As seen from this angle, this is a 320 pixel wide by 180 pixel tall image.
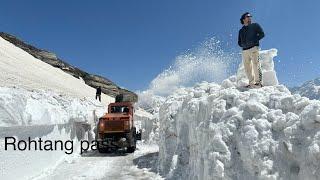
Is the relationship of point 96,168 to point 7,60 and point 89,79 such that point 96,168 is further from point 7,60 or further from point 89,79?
point 89,79

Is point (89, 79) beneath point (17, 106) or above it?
above

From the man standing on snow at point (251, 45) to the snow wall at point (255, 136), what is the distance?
0.74 m

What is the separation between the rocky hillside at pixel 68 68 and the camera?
77625mm

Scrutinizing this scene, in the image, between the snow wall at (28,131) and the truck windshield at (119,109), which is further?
the truck windshield at (119,109)

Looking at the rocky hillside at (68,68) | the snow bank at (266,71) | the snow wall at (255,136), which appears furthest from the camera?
the rocky hillside at (68,68)

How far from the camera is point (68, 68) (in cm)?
7938

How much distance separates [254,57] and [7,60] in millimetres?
38502

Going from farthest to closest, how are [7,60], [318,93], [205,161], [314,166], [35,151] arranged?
[7,60], [35,151], [205,161], [318,93], [314,166]

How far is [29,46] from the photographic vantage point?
266ft

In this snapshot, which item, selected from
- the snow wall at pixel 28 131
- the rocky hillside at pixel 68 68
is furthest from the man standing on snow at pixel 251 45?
the rocky hillside at pixel 68 68

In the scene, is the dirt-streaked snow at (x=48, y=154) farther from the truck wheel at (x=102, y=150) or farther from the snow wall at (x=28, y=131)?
the truck wheel at (x=102, y=150)

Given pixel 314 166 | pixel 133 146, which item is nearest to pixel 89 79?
pixel 133 146

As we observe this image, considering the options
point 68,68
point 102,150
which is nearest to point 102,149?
point 102,150

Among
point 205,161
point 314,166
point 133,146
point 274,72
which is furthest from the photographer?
point 133,146
